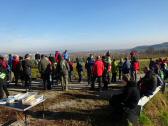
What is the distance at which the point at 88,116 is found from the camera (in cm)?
961

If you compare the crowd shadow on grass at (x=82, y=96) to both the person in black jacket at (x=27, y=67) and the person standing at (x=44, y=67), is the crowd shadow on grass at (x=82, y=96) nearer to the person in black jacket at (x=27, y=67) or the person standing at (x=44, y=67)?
the person standing at (x=44, y=67)

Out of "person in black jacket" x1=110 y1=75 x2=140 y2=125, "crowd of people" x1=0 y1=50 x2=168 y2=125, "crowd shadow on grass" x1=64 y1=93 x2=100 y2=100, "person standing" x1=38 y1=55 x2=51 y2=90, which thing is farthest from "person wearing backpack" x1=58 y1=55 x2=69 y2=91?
"person in black jacket" x1=110 y1=75 x2=140 y2=125

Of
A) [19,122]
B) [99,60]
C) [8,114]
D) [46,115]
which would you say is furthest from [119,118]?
[99,60]

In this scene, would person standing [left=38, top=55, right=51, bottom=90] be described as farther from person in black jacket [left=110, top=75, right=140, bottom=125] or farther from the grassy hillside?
person in black jacket [left=110, top=75, right=140, bottom=125]

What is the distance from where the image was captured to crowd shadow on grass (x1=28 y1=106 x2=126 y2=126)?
9057 millimetres

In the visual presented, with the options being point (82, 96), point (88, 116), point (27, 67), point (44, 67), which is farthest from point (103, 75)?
point (88, 116)

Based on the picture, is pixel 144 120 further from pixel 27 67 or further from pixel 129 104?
pixel 27 67

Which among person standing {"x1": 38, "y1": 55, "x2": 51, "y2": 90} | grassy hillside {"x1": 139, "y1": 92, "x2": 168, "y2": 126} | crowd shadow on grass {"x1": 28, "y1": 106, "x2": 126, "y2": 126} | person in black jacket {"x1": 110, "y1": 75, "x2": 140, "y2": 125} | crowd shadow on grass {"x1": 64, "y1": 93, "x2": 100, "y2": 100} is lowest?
grassy hillside {"x1": 139, "y1": 92, "x2": 168, "y2": 126}

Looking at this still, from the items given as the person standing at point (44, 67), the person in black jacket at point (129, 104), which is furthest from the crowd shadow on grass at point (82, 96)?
the person in black jacket at point (129, 104)

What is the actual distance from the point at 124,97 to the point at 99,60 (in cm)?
459

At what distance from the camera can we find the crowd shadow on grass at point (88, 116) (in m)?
9.06

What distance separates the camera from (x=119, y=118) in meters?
9.14

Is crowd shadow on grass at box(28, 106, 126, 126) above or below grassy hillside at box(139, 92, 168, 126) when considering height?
above

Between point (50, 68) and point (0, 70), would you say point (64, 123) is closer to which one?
point (0, 70)
